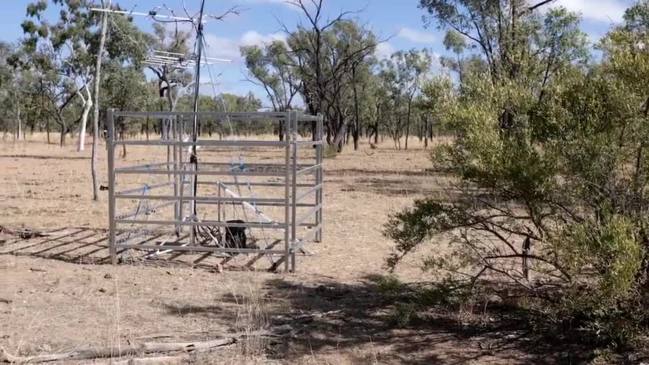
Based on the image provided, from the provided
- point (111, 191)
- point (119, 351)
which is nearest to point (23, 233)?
point (111, 191)

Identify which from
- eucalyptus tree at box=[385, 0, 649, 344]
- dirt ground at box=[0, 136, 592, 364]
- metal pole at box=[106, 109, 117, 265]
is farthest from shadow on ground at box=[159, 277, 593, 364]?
metal pole at box=[106, 109, 117, 265]

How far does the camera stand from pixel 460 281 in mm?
6004

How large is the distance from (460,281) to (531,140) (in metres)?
1.40

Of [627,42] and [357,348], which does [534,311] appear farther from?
[627,42]

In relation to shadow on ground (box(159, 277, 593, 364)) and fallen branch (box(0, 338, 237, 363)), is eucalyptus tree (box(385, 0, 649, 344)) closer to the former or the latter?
shadow on ground (box(159, 277, 593, 364))

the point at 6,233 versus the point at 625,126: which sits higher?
the point at 625,126

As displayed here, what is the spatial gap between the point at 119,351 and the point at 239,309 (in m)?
1.55

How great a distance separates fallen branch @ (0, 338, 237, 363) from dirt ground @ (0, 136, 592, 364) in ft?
0.28

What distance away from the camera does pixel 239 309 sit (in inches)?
248

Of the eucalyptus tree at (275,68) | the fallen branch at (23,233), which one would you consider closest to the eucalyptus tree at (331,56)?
the eucalyptus tree at (275,68)

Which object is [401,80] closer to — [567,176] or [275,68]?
[275,68]

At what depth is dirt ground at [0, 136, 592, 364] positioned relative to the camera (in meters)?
5.30

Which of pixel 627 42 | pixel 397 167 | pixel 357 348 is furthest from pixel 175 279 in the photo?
pixel 397 167

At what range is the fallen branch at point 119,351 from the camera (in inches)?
190
